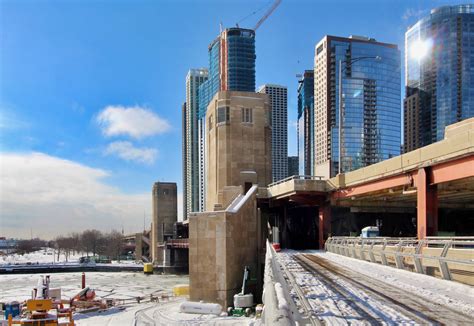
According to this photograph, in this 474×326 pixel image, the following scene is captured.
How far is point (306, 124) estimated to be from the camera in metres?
156

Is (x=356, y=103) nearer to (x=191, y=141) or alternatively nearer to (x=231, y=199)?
(x=231, y=199)

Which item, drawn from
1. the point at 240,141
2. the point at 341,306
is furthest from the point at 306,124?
the point at 341,306

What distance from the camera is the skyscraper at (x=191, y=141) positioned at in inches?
6545

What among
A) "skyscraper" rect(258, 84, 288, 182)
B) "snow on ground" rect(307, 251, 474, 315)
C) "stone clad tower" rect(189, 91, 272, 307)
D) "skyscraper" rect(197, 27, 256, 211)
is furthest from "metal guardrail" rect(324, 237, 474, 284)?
"skyscraper" rect(258, 84, 288, 182)

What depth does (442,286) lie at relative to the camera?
1133cm

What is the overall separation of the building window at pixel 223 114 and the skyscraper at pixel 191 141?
11673 cm

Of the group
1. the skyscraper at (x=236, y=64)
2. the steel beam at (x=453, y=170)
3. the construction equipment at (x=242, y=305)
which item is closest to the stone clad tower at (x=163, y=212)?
the skyscraper at (x=236, y=64)

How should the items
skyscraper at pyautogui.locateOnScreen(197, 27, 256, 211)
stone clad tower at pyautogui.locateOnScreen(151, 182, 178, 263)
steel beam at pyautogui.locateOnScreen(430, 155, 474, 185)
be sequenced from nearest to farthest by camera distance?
steel beam at pyautogui.locateOnScreen(430, 155, 474, 185) < stone clad tower at pyautogui.locateOnScreen(151, 182, 178, 263) < skyscraper at pyautogui.locateOnScreen(197, 27, 256, 211)

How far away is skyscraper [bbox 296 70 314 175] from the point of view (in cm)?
14362

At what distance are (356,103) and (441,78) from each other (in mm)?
51374

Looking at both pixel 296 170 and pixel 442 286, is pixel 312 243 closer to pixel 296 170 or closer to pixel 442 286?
pixel 442 286

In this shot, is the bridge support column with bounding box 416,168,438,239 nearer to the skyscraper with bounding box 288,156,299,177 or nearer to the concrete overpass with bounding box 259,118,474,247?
the concrete overpass with bounding box 259,118,474,247

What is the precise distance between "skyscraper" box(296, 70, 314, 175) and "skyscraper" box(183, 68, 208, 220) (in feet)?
138

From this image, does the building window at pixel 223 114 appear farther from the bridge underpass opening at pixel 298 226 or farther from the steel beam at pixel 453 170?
the steel beam at pixel 453 170
